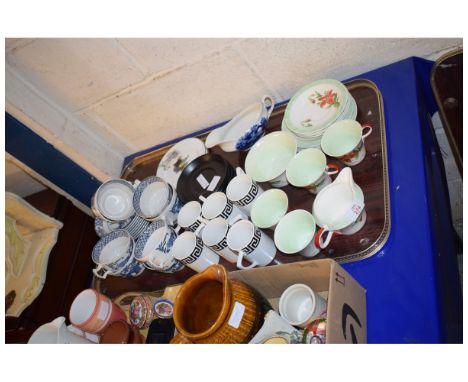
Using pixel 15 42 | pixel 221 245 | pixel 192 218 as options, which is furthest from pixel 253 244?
pixel 15 42

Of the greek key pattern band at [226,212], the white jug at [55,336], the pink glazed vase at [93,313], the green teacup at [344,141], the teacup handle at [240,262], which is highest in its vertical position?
the green teacup at [344,141]

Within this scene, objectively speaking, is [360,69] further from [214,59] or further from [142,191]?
[142,191]

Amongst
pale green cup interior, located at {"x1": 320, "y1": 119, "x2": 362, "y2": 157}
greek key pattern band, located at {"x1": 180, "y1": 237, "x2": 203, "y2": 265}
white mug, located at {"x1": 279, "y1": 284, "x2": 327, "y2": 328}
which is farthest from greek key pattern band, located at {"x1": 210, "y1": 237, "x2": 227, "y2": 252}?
pale green cup interior, located at {"x1": 320, "y1": 119, "x2": 362, "y2": 157}

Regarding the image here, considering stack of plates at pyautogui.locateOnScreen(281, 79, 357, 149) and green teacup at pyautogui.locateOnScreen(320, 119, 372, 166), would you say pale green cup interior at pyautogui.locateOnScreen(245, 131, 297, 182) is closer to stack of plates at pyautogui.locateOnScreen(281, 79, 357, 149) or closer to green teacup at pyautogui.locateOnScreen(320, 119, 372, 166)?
stack of plates at pyautogui.locateOnScreen(281, 79, 357, 149)

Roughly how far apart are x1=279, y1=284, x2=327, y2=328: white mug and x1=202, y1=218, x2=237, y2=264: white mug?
0.32 m

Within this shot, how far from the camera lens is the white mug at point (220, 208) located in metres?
1.72

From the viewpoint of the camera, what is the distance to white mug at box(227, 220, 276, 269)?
1549mm

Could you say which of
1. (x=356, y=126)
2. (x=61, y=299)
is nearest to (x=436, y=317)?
(x=356, y=126)

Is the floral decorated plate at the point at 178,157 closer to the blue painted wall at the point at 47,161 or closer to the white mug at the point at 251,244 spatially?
the blue painted wall at the point at 47,161

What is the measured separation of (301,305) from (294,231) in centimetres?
27

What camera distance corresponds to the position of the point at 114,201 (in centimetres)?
226

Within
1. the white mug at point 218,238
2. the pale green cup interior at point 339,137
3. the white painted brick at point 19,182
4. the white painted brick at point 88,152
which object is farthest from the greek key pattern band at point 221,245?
the white painted brick at point 19,182

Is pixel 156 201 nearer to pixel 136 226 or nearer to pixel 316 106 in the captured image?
pixel 136 226

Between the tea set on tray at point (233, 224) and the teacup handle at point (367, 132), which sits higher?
the teacup handle at point (367, 132)
